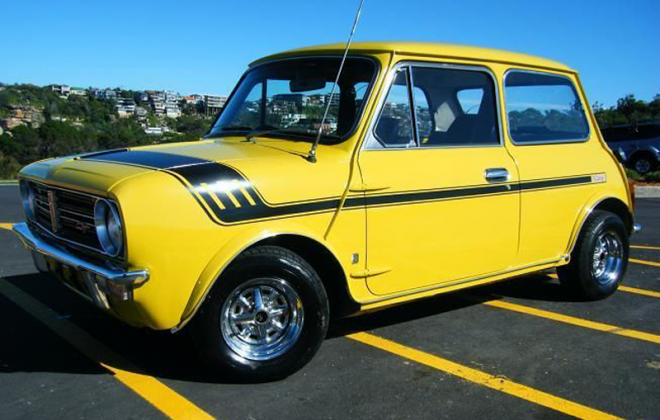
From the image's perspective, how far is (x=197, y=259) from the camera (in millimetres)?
3066

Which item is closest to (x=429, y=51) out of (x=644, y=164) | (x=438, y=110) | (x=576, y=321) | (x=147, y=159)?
(x=438, y=110)

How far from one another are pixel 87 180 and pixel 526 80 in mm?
3381

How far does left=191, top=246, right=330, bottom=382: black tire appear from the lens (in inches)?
126

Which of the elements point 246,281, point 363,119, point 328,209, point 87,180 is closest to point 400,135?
point 363,119

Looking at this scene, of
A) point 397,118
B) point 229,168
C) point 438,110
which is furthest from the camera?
point 438,110

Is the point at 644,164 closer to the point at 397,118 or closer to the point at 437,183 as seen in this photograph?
the point at 437,183

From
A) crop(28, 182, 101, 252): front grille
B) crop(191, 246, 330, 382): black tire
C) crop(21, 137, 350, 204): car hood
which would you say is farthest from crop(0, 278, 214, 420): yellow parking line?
crop(21, 137, 350, 204): car hood

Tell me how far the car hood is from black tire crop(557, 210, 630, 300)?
2.50 m

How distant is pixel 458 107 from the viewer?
4.37 m

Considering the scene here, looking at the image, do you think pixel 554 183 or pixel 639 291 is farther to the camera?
pixel 639 291

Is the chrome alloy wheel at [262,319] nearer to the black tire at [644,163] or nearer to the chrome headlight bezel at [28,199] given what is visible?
the chrome headlight bezel at [28,199]

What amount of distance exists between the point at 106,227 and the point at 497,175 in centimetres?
265

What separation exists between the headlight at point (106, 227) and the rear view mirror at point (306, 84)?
175cm

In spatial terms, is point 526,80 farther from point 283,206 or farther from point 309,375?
point 309,375
